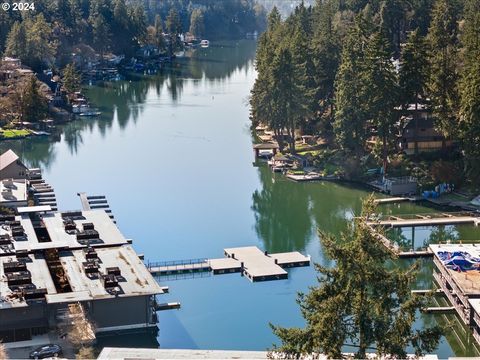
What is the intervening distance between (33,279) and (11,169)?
14695 mm

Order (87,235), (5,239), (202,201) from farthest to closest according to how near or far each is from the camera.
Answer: (202,201) → (87,235) → (5,239)

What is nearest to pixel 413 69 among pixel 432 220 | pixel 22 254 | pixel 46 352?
pixel 432 220

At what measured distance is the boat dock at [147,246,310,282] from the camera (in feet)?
104

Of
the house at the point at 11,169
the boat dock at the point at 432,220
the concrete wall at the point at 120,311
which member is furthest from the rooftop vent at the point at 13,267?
the boat dock at the point at 432,220

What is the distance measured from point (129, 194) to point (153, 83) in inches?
1598

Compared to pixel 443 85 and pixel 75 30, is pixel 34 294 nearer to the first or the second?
pixel 443 85

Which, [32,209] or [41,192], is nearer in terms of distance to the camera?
[32,209]

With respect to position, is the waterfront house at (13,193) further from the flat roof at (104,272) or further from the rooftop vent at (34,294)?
the rooftop vent at (34,294)

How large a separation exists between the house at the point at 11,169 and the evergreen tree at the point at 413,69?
18.5m

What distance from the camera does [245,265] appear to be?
1278 inches

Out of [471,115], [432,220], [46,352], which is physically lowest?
[432,220]

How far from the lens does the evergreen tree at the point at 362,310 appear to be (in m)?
16.1

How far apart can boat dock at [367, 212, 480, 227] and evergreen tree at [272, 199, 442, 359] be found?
66.1 ft

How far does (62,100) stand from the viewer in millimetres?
66250
